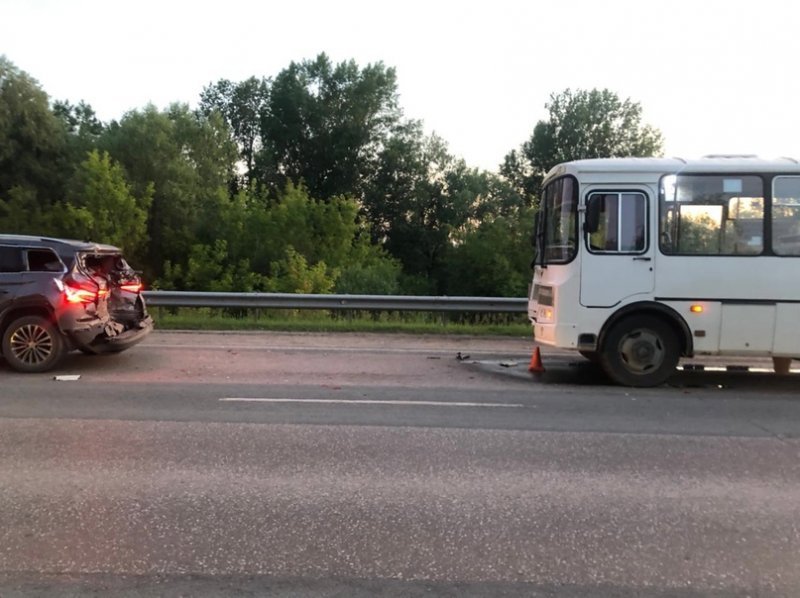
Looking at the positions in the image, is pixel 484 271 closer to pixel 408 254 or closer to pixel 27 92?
pixel 408 254

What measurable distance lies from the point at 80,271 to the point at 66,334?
89 centimetres

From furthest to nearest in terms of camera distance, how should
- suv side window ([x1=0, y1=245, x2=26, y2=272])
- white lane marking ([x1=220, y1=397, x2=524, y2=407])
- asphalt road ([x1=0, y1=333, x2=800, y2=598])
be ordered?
suv side window ([x1=0, y1=245, x2=26, y2=272]), white lane marking ([x1=220, y1=397, x2=524, y2=407]), asphalt road ([x1=0, y1=333, x2=800, y2=598])

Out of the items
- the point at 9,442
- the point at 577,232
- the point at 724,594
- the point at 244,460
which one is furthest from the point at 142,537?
the point at 577,232

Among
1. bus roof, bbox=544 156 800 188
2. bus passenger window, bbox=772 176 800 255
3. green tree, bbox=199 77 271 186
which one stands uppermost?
green tree, bbox=199 77 271 186

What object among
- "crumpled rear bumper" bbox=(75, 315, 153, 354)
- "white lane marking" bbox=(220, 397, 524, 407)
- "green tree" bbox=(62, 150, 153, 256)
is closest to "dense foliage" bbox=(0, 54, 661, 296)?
"green tree" bbox=(62, 150, 153, 256)

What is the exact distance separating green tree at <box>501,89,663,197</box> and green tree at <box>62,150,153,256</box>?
85.8 ft

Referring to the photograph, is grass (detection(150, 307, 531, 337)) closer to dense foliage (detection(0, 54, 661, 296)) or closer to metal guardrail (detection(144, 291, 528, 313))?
metal guardrail (detection(144, 291, 528, 313))

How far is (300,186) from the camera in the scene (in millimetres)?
37781

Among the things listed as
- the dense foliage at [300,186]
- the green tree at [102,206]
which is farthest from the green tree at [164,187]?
the green tree at [102,206]

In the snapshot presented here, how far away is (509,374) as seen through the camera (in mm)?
10000

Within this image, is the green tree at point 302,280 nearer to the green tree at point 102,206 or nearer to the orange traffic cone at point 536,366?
the green tree at point 102,206

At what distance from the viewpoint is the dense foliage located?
34.7m

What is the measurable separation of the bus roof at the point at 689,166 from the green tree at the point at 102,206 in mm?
30934

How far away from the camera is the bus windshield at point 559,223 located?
918cm
